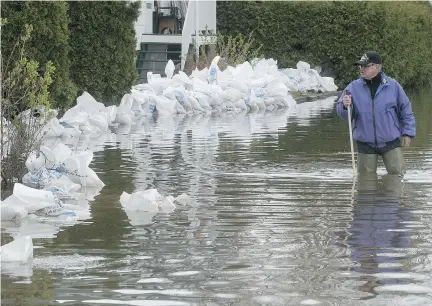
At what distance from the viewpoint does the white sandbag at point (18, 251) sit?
8867mm

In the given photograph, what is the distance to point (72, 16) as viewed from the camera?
81.7 ft

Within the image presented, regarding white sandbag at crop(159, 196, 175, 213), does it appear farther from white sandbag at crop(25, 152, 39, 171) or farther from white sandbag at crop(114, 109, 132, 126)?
white sandbag at crop(114, 109, 132, 126)

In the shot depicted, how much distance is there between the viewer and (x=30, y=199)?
36.7ft

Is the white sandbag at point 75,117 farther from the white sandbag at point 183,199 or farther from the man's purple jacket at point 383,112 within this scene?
the white sandbag at point 183,199

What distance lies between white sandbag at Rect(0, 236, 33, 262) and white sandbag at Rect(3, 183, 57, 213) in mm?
2033

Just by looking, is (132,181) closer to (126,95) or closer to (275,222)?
(275,222)

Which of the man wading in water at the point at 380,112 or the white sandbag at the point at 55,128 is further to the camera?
the white sandbag at the point at 55,128

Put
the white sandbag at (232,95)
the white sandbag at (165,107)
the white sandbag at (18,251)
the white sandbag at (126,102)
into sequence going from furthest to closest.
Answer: the white sandbag at (232,95) → the white sandbag at (165,107) → the white sandbag at (126,102) → the white sandbag at (18,251)

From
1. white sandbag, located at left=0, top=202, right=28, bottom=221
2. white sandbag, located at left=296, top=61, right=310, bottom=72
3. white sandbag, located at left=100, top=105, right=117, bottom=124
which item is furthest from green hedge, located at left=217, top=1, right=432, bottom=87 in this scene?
white sandbag, located at left=0, top=202, right=28, bottom=221

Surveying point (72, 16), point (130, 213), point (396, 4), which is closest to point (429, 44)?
point (396, 4)

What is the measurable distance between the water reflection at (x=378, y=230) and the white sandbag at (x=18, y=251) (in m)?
2.26

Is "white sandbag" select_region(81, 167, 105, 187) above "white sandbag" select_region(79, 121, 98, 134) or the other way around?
above

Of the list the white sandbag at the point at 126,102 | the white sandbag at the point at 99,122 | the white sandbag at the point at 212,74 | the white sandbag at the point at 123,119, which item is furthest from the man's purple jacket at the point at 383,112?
the white sandbag at the point at 212,74

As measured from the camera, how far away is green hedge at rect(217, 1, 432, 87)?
39500 millimetres
